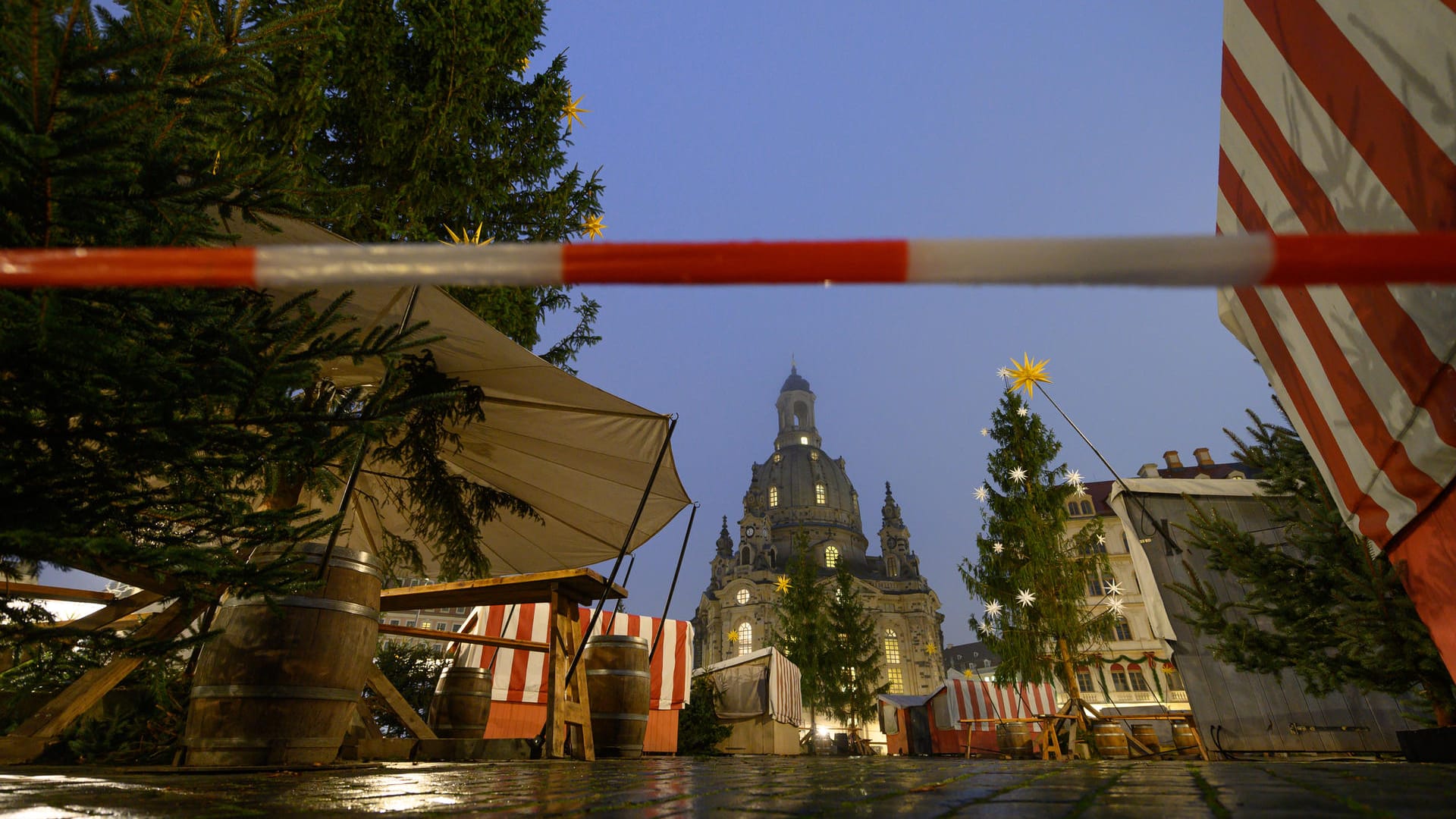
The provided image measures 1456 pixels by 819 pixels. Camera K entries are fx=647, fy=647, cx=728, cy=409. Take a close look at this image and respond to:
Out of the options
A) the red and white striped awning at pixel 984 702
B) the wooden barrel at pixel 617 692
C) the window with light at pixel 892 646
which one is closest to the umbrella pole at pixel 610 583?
the wooden barrel at pixel 617 692

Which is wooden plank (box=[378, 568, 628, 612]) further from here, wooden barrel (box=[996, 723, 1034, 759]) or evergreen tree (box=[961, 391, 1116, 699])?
wooden barrel (box=[996, 723, 1034, 759])

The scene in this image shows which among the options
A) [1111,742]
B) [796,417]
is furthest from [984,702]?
[796,417]

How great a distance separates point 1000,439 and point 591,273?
2007cm

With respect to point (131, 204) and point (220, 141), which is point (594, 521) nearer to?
point (220, 141)

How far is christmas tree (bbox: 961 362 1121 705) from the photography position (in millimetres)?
16375

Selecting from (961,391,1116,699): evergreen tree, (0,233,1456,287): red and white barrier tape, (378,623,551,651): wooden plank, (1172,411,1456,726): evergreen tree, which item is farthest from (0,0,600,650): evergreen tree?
(961,391,1116,699): evergreen tree

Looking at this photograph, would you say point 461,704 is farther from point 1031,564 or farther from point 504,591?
point 1031,564

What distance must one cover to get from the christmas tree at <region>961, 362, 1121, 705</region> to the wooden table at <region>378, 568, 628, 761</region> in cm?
1244

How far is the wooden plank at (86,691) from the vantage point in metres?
3.73

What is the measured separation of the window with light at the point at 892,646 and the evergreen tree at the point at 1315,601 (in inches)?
2800

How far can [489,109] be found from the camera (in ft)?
32.7

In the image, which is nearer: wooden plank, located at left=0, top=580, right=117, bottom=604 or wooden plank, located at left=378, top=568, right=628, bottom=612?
wooden plank, located at left=0, top=580, right=117, bottom=604

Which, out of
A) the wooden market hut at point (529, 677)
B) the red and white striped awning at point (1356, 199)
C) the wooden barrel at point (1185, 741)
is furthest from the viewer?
the wooden barrel at point (1185, 741)

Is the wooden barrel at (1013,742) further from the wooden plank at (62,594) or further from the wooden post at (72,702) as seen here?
the wooden plank at (62,594)
